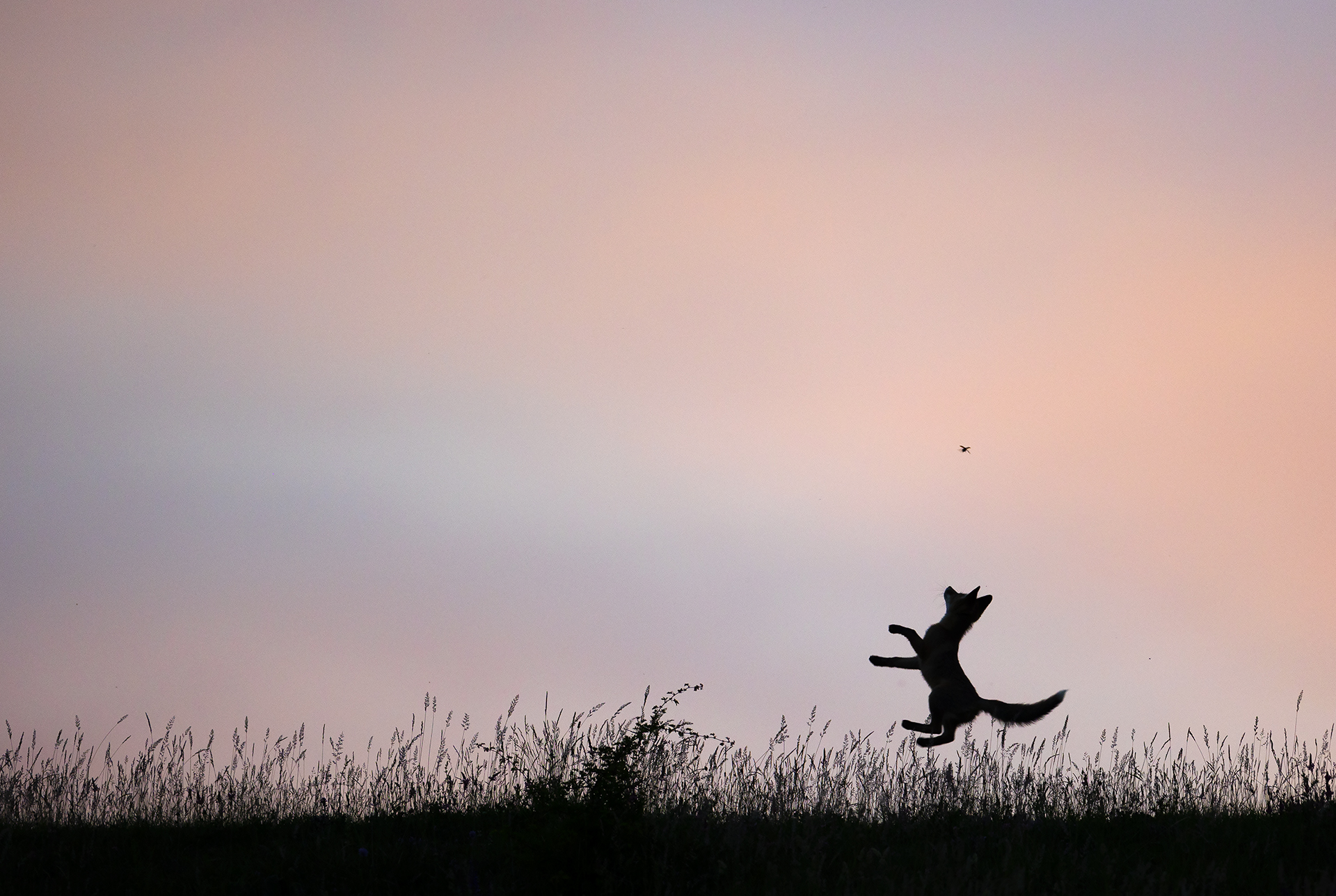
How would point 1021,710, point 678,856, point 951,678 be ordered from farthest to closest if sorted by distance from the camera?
1. point 951,678
2. point 1021,710
3. point 678,856

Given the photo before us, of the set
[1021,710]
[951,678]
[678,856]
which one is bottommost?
[678,856]

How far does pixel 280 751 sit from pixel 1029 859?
17.5 feet

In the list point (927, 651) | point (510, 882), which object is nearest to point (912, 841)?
point (510, 882)

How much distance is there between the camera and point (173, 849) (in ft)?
23.3

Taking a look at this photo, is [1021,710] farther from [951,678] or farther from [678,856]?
[678,856]

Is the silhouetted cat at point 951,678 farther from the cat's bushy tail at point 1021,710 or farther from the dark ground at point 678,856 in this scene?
the dark ground at point 678,856

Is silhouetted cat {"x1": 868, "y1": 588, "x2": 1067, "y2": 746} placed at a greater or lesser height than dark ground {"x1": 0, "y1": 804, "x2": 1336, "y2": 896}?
greater

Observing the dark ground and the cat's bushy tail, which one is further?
the cat's bushy tail

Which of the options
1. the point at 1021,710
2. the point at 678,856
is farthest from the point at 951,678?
the point at 678,856

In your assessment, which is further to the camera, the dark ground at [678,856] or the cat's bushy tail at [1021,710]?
the cat's bushy tail at [1021,710]

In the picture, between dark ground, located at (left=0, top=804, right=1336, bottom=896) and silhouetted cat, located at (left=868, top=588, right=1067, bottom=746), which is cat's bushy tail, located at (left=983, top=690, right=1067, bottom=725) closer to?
silhouetted cat, located at (left=868, top=588, right=1067, bottom=746)

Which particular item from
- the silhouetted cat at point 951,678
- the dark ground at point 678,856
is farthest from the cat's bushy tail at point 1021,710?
the dark ground at point 678,856

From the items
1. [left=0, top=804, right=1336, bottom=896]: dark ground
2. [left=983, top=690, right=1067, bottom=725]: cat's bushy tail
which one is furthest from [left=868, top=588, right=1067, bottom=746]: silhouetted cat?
[left=0, top=804, right=1336, bottom=896]: dark ground

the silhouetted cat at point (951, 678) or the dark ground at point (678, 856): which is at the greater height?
the silhouetted cat at point (951, 678)
